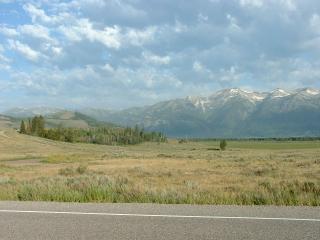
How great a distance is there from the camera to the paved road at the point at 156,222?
8.94 m

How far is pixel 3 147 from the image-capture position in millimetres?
110938

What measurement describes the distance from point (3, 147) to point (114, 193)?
10119cm

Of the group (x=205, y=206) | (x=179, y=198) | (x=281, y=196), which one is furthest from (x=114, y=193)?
(x=281, y=196)

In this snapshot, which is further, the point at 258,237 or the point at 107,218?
the point at 107,218

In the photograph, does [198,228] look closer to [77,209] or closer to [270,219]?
[270,219]

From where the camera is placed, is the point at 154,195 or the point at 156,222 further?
the point at 154,195

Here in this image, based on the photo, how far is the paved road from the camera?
29.3 ft

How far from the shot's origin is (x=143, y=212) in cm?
1142

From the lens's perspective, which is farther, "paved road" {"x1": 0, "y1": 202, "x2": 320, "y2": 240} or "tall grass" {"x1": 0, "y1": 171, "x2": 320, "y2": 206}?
"tall grass" {"x1": 0, "y1": 171, "x2": 320, "y2": 206}

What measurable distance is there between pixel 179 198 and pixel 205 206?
1.53 m

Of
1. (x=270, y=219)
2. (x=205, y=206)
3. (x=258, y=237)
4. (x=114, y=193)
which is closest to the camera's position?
(x=258, y=237)

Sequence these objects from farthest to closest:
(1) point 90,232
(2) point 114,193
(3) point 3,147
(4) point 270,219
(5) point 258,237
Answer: (3) point 3,147 → (2) point 114,193 → (4) point 270,219 → (1) point 90,232 → (5) point 258,237

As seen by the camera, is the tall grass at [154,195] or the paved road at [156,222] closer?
the paved road at [156,222]

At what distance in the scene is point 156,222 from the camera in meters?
10.1
